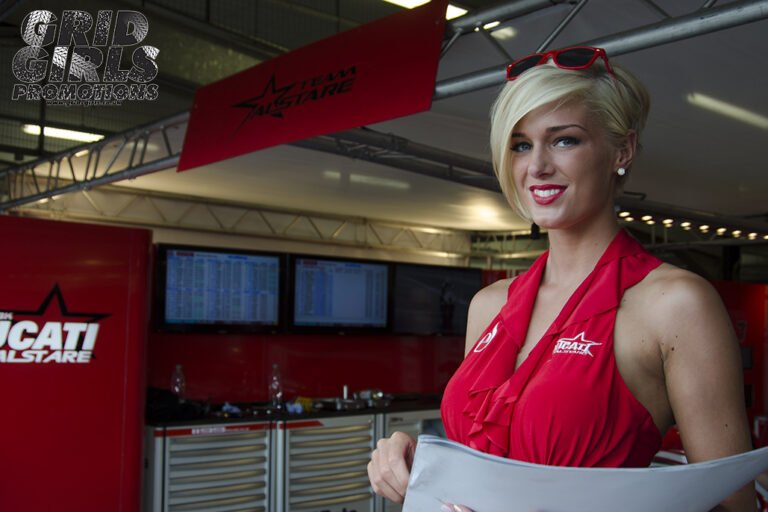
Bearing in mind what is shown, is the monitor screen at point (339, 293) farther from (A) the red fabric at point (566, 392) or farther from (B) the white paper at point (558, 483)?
(B) the white paper at point (558, 483)

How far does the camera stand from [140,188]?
35.6ft

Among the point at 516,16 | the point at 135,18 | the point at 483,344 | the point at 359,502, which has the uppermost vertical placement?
the point at 135,18

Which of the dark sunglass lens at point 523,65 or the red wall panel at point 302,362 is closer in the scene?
the dark sunglass lens at point 523,65

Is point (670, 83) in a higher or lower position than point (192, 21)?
lower

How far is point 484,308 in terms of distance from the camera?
47.6 inches

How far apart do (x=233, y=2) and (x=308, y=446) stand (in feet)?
12.1

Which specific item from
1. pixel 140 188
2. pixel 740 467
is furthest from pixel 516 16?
pixel 140 188

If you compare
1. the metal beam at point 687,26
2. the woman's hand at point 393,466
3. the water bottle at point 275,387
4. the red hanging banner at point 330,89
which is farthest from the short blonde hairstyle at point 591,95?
the water bottle at point 275,387

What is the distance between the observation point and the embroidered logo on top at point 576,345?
898 mm

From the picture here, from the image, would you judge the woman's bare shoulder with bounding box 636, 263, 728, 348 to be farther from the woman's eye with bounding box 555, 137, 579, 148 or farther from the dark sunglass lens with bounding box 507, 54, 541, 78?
the dark sunglass lens with bounding box 507, 54, 541, 78

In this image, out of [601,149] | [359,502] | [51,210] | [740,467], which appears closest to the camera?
[740,467]

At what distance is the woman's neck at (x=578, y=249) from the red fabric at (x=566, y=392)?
2cm

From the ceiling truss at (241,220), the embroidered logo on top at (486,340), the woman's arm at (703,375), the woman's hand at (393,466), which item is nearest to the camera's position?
the woman's arm at (703,375)

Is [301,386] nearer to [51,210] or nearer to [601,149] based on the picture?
[601,149]
